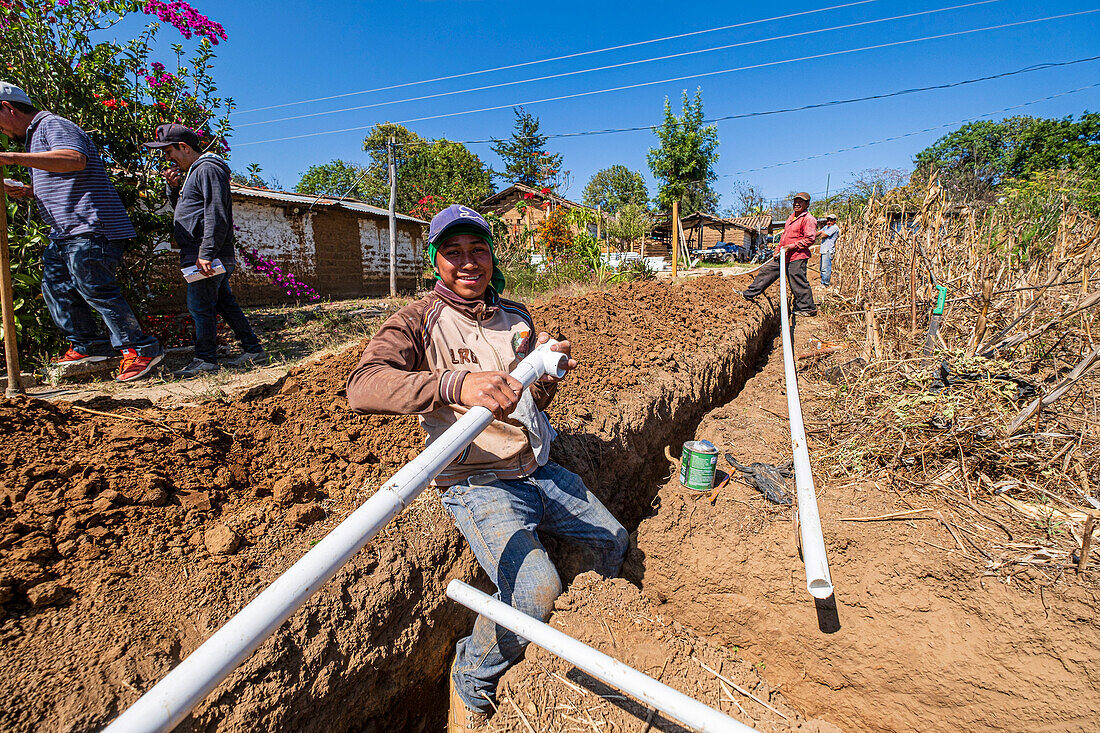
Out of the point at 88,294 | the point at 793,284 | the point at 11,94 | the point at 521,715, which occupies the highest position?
the point at 11,94

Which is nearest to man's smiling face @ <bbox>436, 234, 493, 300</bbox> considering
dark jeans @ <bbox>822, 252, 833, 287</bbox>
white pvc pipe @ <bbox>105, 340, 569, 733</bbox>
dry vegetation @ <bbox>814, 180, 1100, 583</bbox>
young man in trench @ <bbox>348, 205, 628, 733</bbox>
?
young man in trench @ <bbox>348, 205, 628, 733</bbox>

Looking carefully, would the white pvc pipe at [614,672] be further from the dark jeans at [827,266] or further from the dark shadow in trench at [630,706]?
the dark jeans at [827,266]

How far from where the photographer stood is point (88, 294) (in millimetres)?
3424

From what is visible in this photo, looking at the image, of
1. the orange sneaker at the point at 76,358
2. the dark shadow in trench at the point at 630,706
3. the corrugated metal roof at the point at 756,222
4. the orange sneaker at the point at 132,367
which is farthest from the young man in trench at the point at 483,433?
the corrugated metal roof at the point at 756,222

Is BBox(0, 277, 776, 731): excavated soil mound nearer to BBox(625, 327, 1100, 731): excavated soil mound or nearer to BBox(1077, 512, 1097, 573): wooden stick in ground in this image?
BBox(625, 327, 1100, 731): excavated soil mound

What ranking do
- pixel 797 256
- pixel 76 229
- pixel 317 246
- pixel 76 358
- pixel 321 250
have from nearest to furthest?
pixel 76 229 < pixel 76 358 < pixel 797 256 < pixel 317 246 < pixel 321 250

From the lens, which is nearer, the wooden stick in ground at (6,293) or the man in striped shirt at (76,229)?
the wooden stick in ground at (6,293)

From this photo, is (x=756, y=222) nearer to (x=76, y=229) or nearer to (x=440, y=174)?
(x=440, y=174)

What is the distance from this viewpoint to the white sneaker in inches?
153

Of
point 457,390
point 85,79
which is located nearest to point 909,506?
point 457,390

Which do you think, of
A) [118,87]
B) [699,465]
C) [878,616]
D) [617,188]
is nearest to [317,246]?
[118,87]

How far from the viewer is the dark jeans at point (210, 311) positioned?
3.92 metres

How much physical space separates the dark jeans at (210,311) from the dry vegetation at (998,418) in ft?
16.0

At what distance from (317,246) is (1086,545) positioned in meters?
11.9
